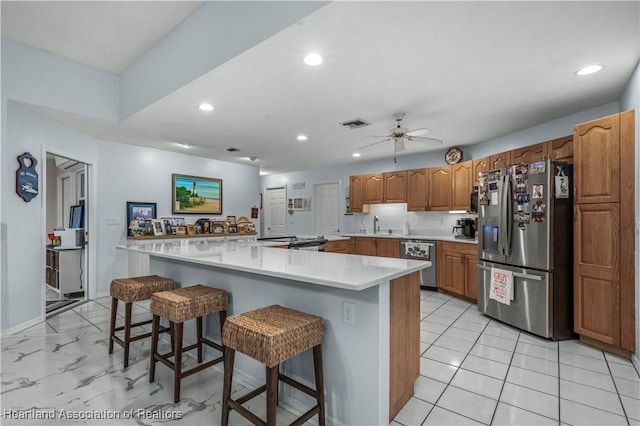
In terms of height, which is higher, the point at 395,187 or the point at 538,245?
the point at 395,187

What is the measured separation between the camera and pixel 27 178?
129 inches

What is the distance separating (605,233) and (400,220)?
353 cm

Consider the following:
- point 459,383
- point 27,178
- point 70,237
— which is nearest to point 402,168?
point 459,383

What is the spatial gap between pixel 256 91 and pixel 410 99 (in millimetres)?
1572

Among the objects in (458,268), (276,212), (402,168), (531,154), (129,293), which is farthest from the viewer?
(276,212)

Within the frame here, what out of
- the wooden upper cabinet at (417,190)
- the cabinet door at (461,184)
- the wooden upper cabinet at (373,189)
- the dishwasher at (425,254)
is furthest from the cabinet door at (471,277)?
the wooden upper cabinet at (373,189)

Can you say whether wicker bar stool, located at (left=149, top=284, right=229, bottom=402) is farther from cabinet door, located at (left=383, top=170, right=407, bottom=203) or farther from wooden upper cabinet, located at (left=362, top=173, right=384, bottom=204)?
wooden upper cabinet, located at (left=362, top=173, right=384, bottom=204)

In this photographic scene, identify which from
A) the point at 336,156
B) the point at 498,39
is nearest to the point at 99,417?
the point at 498,39

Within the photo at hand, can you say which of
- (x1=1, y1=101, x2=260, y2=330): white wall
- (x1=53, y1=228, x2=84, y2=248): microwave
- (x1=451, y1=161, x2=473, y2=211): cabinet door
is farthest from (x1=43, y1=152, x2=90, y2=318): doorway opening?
(x1=451, y1=161, x2=473, y2=211): cabinet door

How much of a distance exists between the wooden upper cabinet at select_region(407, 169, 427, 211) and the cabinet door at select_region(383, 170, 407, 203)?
96 mm

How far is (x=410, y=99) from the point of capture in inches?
121

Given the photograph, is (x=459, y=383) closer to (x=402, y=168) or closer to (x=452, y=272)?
(x=452, y=272)

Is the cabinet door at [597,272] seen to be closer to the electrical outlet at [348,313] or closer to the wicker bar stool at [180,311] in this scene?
the electrical outlet at [348,313]

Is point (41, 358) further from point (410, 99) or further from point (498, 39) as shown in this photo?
point (498, 39)
